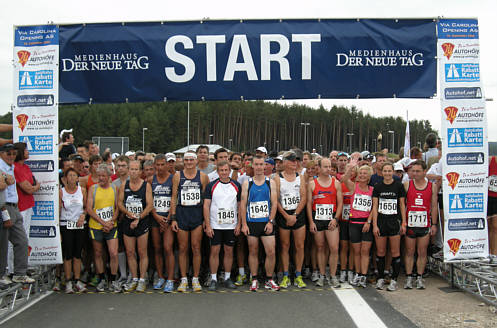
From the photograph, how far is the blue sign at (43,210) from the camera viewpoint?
636 cm

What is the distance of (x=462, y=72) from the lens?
6484 millimetres

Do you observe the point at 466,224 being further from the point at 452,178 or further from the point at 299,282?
the point at 299,282

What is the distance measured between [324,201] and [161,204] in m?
2.65

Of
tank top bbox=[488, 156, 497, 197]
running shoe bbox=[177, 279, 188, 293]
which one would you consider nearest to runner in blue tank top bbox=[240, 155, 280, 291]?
running shoe bbox=[177, 279, 188, 293]

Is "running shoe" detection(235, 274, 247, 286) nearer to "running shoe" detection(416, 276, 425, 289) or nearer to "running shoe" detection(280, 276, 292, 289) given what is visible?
"running shoe" detection(280, 276, 292, 289)

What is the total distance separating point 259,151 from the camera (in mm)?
6906

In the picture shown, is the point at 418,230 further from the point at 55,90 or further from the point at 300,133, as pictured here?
the point at 300,133

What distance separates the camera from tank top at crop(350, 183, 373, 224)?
21.4 ft

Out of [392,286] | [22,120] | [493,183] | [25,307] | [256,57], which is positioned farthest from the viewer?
[493,183]

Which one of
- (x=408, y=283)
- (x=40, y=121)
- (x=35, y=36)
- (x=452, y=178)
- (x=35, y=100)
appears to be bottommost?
(x=408, y=283)

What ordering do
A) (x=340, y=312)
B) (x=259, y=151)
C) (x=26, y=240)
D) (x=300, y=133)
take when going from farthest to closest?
(x=300, y=133) < (x=259, y=151) < (x=26, y=240) < (x=340, y=312)

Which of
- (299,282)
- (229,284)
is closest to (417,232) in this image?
(299,282)

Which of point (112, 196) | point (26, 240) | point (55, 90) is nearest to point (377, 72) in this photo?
point (112, 196)

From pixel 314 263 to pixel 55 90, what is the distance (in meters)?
5.17
